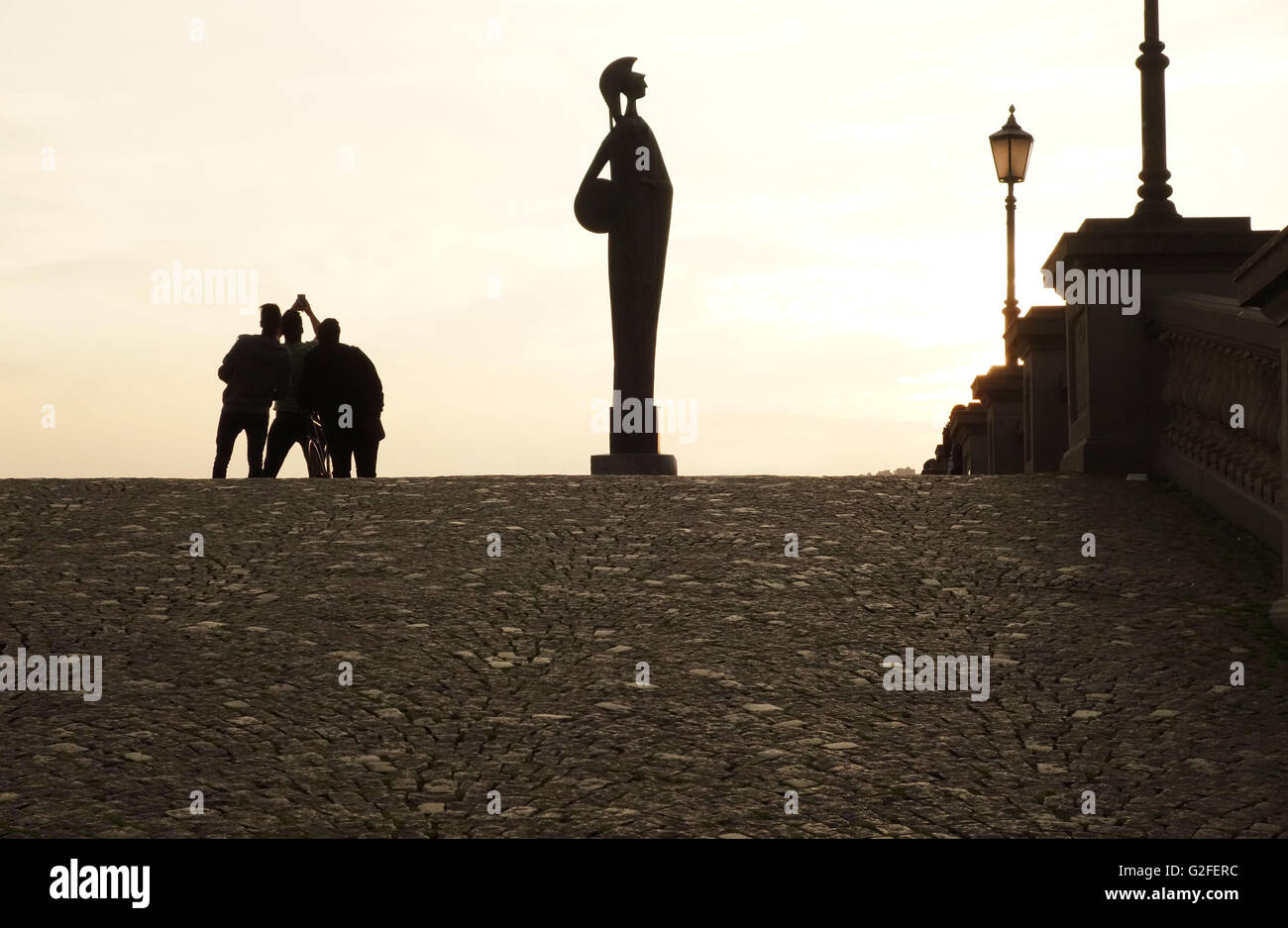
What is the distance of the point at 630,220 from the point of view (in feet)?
58.1

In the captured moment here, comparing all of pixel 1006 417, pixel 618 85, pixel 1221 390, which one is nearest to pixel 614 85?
pixel 618 85

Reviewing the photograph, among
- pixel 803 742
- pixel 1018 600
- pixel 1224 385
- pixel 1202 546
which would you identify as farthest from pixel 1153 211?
pixel 803 742

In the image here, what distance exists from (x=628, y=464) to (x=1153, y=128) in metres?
6.43

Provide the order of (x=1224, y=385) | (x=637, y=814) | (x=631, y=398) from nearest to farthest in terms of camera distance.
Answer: (x=637, y=814) < (x=1224, y=385) < (x=631, y=398)

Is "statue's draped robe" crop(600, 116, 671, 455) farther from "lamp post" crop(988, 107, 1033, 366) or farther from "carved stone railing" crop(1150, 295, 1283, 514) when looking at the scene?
"carved stone railing" crop(1150, 295, 1283, 514)

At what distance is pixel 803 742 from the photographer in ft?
21.7

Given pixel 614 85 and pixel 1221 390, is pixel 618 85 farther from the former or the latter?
pixel 1221 390

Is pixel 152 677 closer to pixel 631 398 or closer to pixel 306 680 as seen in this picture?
pixel 306 680

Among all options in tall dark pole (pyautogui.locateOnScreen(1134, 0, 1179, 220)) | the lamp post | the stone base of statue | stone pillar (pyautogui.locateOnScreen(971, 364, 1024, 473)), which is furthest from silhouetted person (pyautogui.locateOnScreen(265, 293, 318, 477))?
the lamp post

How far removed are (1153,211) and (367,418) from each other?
6.72 metres

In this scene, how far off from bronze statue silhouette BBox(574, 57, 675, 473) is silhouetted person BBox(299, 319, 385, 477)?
12.7 ft

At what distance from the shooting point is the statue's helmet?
1795cm

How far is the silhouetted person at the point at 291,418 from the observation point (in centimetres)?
1445
